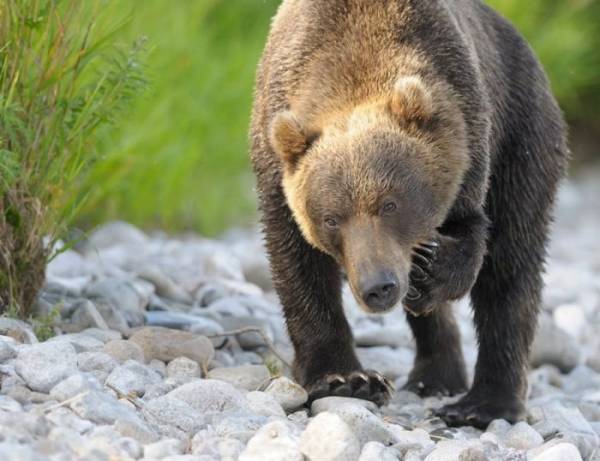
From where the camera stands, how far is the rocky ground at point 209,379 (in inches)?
172

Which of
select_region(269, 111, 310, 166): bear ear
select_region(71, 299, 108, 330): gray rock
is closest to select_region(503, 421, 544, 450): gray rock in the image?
select_region(269, 111, 310, 166): bear ear

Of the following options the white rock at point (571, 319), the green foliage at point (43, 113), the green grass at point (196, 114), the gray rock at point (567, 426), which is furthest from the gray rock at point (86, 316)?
the white rock at point (571, 319)

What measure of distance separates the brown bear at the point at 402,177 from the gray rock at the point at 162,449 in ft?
3.32

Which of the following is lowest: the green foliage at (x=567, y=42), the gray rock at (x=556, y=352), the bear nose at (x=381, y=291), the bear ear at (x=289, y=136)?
the gray rock at (x=556, y=352)

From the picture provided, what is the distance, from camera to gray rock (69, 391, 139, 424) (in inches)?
174

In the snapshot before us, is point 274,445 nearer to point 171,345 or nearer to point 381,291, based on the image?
point 381,291

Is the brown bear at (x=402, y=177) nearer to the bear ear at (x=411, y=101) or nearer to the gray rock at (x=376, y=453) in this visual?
the bear ear at (x=411, y=101)

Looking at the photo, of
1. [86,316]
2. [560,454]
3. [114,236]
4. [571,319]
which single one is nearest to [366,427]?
[560,454]

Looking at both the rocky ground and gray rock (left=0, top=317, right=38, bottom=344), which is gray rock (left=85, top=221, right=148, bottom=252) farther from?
gray rock (left=0, top=317, right=38, bottom=344)

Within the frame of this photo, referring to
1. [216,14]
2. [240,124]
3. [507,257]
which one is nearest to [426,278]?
[507,257]

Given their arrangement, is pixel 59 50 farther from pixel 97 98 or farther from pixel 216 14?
pixel 216 14

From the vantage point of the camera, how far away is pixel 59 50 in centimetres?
591

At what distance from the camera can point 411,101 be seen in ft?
17.2

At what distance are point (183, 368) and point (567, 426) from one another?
1816 millimetres
